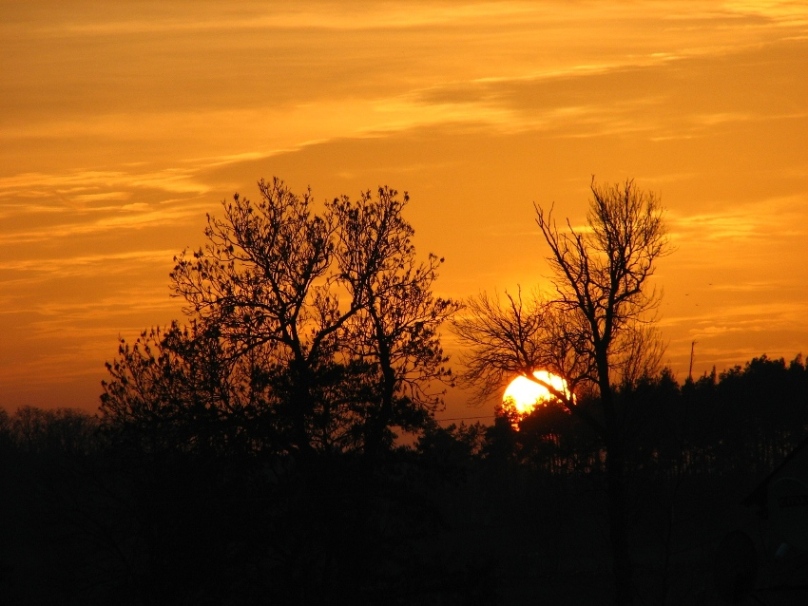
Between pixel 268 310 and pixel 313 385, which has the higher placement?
pixel 268 310

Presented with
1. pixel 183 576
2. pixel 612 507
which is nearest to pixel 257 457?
pixel 183 576

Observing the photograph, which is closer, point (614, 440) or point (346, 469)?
point (346, 469)

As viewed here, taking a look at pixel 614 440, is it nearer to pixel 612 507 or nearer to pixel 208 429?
pixel 612 507

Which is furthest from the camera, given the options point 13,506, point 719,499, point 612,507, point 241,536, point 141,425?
point 13,506

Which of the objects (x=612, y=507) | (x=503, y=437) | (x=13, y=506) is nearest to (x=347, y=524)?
(x=612, y=507)

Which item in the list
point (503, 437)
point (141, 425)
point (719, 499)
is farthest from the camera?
point (503, 437)

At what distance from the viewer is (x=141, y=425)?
24.5 meters

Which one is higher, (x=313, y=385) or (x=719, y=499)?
(x=313, y=385)

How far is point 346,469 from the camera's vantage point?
2333cm

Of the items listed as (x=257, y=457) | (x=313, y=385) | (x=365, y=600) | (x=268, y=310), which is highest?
(x=268, y=310)

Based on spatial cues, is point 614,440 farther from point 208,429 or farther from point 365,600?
point 208,429

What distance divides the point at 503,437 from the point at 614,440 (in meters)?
60.8

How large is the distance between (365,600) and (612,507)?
8.47 m

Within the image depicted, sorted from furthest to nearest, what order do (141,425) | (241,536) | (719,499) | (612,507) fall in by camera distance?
(719,499) < (612,507) < (141,425) < (241,536)
